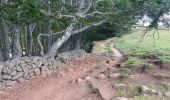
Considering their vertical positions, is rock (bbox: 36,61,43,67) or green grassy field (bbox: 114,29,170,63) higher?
rock (bbox: 36,61,43,67)

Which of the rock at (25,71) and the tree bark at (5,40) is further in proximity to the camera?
the tree bark at (5,40)

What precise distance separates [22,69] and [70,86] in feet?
7.08

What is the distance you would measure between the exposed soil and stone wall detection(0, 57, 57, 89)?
0.93ft

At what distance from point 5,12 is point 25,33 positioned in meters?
5.02

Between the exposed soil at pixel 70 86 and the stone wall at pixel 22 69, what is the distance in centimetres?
28

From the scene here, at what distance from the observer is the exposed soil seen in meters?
11.2

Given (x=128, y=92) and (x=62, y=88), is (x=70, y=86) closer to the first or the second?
(x=62, y=88)

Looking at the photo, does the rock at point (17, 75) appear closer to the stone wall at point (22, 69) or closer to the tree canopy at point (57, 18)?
the stone wall at point (22, 69)

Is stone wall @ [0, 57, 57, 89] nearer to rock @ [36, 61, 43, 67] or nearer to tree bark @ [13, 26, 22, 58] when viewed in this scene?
rock @ [36, 61, 43, 67]

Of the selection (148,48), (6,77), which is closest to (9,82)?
(6,77)

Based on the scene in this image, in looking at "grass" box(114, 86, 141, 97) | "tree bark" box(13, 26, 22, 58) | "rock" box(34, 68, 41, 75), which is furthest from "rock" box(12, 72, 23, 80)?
"grass" box(114, 86, 141, 97)

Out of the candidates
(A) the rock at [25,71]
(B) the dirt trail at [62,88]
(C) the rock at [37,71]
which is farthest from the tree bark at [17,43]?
(B) the dirt trail at [62,88]

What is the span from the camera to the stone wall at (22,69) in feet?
40.9

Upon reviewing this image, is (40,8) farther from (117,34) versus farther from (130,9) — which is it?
(117,34)
